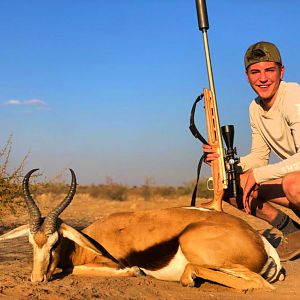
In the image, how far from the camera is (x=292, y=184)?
565cm

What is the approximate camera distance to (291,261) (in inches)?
234

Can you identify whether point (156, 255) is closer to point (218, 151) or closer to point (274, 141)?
point (218, 151)

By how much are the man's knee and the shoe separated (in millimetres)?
686

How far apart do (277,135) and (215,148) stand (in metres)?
0.95

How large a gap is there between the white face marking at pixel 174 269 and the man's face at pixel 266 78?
2664 millimetres

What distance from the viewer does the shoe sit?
5.94 meters

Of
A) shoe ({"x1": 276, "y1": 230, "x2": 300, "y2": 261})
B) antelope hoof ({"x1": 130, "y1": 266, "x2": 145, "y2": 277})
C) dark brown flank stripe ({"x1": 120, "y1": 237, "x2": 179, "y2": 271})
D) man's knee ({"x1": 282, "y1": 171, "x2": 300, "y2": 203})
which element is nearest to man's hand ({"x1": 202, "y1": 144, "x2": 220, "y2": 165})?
man's knee ({"x1": 282, "y1": 171, "x2": 300, "y2": 203})

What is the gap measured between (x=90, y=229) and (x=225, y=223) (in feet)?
5.27

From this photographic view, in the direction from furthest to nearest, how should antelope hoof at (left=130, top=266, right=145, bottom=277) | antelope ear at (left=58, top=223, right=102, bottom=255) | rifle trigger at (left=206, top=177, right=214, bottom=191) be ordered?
rifle trigger at (left=206, top=177, right=214, bottom=191) → antelope ear at (left=58, top=223, right=102, bottom=255) → antelope hoof at (left=130, top=266, right=145, bottom=277)

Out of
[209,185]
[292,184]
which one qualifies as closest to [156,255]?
[209,185]

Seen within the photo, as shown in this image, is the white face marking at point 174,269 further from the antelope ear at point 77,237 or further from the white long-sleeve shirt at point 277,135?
the white long-sleeve shirt at point 277,135

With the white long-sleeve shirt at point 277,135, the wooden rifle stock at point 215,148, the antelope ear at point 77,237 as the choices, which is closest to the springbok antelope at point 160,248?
the antelope ear at point 77,237

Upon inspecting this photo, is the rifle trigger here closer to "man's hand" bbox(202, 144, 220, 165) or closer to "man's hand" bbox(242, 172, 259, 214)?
"man's hand" bbox(202, 144, 220, 165)

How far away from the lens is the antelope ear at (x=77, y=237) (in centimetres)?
487
